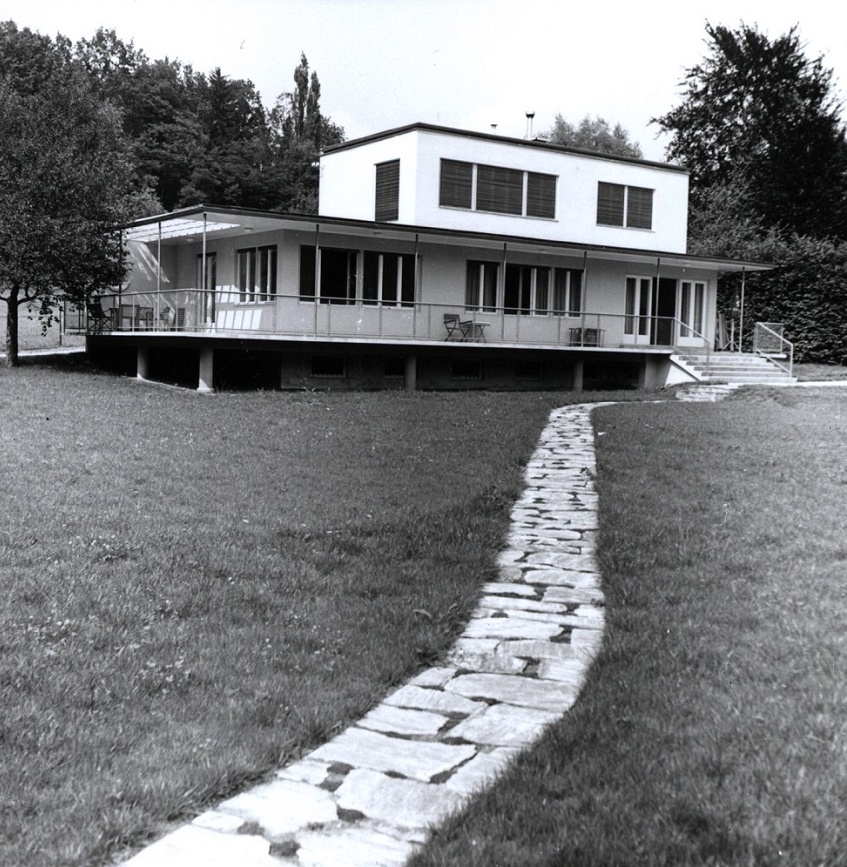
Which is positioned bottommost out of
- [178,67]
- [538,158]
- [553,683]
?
[553,683]

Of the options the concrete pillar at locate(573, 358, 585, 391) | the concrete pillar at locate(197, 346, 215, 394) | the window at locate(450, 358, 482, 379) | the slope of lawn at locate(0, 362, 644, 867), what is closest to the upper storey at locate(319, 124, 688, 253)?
the window at locate(450, 358, 482, 379)

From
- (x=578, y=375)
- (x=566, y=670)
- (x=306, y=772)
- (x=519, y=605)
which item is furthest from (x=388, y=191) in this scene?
(x=306, y=772)

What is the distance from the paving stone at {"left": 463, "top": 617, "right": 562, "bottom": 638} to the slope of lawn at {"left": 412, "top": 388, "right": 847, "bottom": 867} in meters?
0.38

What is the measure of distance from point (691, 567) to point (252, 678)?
12.3 feet

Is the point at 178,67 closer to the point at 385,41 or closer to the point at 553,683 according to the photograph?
the point at 385,41

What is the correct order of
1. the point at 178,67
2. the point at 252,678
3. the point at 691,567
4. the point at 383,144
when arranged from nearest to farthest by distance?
the point at 252,678
the point at 691,567
the point at 383,144
the point at 178,67

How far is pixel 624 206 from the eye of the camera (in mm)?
31859

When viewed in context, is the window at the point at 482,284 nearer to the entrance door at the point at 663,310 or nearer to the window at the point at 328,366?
the window at the point at 328,366

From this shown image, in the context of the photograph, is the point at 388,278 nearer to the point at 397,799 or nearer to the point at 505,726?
the point at 505,726

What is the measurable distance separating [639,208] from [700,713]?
1148 inches

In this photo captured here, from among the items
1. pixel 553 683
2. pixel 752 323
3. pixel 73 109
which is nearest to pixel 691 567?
pixel 553 683

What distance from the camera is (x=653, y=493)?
34.5ft

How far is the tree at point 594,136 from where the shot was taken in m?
68.8

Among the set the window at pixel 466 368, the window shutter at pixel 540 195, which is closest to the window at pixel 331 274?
the window at pixel 466 368
